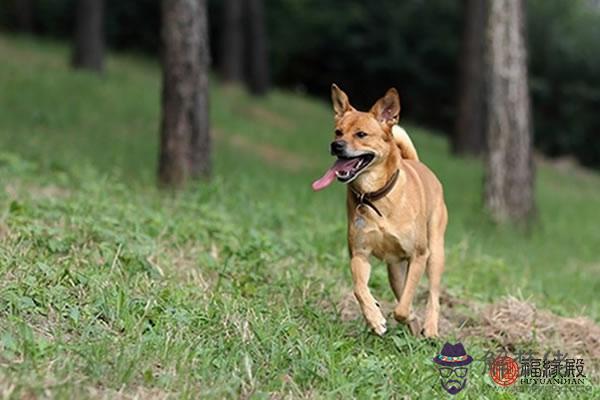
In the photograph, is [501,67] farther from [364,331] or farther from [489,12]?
[364,331]

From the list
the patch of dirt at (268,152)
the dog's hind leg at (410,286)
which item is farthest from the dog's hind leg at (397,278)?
the patch of dirt at (268,152)

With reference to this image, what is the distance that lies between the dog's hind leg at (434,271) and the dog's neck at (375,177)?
647 millimetres

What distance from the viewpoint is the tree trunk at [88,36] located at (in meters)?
22.2

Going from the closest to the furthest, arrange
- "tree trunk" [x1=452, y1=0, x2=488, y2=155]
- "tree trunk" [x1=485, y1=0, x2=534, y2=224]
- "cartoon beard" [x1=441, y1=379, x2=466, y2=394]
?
"cartoon beard" [x1=441, y1=379, x2=466, y2=394] → "tree trunk" [x1=485, y1=0, x2=534, y2=224] → "tree trunk" [x1=452, y1=0, x2=488, y2=155]

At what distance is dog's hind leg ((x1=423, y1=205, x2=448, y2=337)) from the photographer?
6.09 m

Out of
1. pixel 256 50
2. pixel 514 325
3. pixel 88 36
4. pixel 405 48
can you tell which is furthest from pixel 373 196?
pixel 405 48

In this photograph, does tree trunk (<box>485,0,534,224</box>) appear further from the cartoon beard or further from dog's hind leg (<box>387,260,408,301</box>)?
the cartoon beard

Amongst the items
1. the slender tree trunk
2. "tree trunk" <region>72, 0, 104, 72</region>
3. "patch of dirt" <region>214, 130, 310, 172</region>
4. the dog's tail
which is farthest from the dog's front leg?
the slender tree trunk

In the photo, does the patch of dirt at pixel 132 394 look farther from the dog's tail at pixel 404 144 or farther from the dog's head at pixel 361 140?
the dog's tail at pixel 404 144

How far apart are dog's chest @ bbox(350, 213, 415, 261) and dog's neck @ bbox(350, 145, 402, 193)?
17 centimetres

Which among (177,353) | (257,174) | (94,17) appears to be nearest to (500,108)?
(257,174)

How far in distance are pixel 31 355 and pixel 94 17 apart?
18925mm

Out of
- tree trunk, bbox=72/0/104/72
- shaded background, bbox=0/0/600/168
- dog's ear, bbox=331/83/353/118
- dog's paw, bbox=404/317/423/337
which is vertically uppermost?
dog's ear, bbox=331/83/353/118
